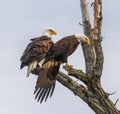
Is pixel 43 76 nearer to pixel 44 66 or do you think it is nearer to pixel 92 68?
pixel 44 66

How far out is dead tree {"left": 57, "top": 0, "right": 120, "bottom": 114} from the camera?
7.67 m

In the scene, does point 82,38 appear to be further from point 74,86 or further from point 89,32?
point 74,86

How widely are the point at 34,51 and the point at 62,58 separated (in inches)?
21.1

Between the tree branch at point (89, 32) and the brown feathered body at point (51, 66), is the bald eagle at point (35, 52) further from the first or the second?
the tree branch at point (89, 32)

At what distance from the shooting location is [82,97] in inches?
320

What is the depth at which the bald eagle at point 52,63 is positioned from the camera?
8020 mm

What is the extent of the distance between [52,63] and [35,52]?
0.36 metres

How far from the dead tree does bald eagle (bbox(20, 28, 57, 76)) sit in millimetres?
502

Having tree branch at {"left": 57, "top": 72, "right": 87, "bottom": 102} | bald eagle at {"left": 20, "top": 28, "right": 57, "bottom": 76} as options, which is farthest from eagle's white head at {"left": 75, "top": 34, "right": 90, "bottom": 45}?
tree branch at {"left": 57, "top": 72, "right": 87, "bottom": 102}

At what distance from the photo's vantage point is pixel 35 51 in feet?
27.2

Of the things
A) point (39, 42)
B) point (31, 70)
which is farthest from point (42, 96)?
point (39, 42)

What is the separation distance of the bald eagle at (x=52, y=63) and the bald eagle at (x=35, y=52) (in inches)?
3.7

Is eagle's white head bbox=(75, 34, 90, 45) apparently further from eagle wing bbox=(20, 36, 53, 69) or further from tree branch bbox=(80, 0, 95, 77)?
eagle wing bbox=(20, 36, 53, 69)

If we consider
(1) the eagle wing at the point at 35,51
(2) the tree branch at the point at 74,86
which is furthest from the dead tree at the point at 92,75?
(1) the eagle wing at the point at 35,51
